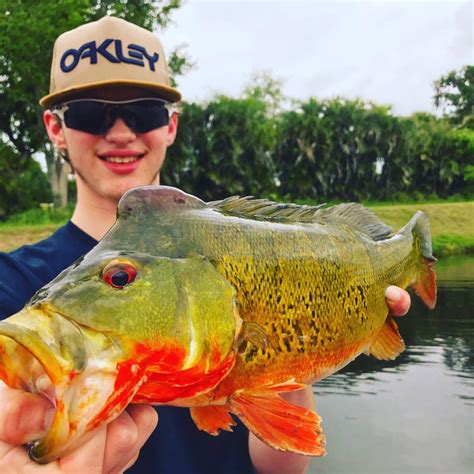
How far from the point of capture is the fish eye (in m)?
1.45

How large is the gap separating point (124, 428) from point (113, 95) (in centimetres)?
173

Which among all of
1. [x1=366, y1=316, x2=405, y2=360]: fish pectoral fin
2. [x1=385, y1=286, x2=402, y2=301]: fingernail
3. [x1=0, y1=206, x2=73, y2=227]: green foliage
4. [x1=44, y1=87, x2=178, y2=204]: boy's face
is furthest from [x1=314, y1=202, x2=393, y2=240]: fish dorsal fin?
[x1=0, y1=206, x2=73, y2=227]: green foliage

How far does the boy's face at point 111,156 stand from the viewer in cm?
272

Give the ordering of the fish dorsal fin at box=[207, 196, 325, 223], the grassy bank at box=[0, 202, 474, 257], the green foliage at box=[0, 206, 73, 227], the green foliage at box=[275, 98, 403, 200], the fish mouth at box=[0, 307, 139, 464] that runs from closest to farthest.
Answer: the fish mouth at box=[0, 307, 139, 464] → the fish dorsal fin at box=[207, 196, 325, 223] → the grassy bank at box=[0, 202, 474, 257] → the green foliage at box=[0, 206, 73, 227] → the green foliage at box=[275, 98, 403, 200]

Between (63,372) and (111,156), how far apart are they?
1.65 m

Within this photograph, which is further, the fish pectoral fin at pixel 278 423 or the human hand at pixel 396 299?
the human hand at pixel 396 299

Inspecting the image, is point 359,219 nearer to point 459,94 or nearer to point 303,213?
point 303,213

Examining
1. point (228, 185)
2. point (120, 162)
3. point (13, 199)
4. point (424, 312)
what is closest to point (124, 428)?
point (120, 162)

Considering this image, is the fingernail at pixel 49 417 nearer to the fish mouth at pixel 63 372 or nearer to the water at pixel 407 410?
the fish mouth at pixel 63 372

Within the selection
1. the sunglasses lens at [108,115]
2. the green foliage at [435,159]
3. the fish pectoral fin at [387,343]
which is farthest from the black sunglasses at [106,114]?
the green foliage at [435,159]

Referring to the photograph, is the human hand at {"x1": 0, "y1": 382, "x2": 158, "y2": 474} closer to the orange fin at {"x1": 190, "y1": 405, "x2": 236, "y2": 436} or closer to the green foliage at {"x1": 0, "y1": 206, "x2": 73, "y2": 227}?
the orange fin at {"x1": 190, "y1": 405, "x2": 236, "y2": 436}

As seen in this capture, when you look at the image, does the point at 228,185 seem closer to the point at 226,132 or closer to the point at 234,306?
the point at 226,132

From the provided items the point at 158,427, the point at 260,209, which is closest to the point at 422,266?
the point at 260,209

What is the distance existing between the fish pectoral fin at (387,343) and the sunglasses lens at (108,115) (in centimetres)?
141
